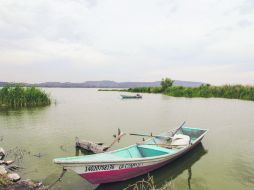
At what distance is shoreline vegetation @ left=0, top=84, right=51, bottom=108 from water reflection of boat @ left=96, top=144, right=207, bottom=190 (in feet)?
74.4

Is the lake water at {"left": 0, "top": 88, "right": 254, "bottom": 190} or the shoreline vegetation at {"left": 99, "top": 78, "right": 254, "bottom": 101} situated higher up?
the shoreline vegetation at {"left": 99, "top": 78, "right": 254, "bottom": 101}

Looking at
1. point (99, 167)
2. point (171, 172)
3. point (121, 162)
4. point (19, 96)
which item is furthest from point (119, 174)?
point (19, 96)

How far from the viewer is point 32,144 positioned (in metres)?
13.8

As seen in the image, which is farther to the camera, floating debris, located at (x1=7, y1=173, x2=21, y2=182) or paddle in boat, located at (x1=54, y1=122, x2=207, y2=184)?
floating debris, located at (x1=7, y1=173, x2=21, y2=182)

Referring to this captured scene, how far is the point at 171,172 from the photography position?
32.3ft

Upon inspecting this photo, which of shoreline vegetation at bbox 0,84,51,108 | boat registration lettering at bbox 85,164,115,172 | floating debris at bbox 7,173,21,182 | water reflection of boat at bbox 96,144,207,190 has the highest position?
shoreline vegetation at bbox 0,84,51,108

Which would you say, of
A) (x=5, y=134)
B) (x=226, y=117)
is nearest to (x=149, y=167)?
(x=5, y=134)

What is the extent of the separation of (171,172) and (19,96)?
24121 mm

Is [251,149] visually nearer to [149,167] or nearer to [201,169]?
[201,169]

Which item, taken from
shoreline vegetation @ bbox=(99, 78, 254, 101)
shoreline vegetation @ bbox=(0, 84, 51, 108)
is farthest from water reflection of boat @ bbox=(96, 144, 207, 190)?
shoreline vegetation @ bbox=(99, 78, 254, 101)

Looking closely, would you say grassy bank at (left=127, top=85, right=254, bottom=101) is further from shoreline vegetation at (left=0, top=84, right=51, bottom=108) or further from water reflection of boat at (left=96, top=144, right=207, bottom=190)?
water reflection of boat at (left=96, top=144, right=207, bottom=190)

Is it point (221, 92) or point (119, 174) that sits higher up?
point (221, 92)

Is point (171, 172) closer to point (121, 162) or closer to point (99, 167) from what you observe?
point (121, 162)

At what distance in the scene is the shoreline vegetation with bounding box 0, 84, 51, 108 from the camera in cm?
2861
